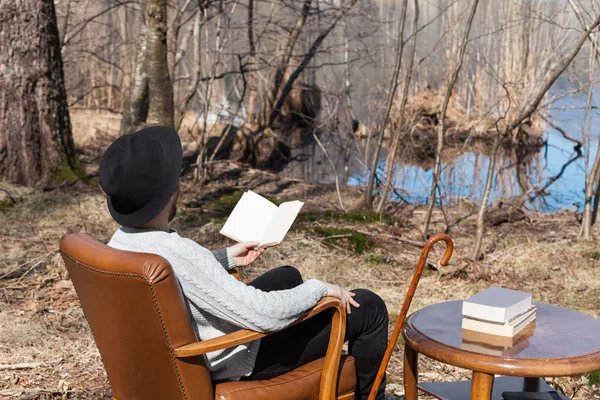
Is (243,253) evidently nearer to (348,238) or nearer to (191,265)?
(191,265)

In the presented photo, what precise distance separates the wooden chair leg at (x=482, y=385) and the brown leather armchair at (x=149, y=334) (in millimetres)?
461

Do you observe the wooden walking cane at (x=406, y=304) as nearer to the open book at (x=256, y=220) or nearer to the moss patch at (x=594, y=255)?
the open book at (x=256, y=220)

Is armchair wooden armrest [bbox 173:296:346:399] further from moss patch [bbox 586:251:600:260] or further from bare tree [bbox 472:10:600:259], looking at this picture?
moss patch [bbox 586:251:600:260]

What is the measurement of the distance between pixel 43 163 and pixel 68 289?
3.34 m

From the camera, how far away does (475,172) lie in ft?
32.8

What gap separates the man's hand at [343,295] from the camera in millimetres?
2416

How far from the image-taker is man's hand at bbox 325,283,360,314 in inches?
95.1

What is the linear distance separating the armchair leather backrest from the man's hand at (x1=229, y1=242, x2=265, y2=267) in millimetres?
688

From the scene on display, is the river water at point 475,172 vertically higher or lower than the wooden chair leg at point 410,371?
lower

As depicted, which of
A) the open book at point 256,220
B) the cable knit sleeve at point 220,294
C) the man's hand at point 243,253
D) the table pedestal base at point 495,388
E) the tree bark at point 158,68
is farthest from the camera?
the tree bark at point 158,68

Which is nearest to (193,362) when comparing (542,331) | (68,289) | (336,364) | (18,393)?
(336,364)

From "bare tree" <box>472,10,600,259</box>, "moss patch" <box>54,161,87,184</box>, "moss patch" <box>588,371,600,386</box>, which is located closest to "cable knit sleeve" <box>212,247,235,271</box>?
"moss patch" <box>588,371,600,386</box>

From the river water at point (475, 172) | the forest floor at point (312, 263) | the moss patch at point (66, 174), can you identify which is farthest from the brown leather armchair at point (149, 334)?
the moss patch at point (66, 174)

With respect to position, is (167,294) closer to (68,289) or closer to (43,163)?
(68,289)
